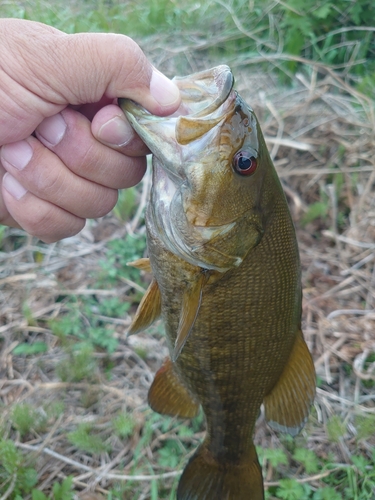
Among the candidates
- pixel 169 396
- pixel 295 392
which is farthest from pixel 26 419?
pixel 295 392

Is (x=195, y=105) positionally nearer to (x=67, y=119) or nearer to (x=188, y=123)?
(x=188, y=123)

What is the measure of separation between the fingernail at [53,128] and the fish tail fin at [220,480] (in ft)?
4.61

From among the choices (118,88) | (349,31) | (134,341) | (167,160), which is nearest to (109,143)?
(118,88)

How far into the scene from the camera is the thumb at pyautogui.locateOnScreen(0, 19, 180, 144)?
1382 mm

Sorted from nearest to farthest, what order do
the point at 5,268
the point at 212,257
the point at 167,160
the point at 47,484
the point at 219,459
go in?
the point at 167,160 → the point at 212,257 → the point at 219,459 → the point at 47,484 → the point at 5,268

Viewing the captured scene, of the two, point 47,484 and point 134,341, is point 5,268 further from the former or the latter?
point 47,484

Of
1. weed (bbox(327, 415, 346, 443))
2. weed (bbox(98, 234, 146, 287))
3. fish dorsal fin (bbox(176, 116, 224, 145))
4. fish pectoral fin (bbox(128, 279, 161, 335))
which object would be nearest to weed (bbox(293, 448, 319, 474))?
weed (bbox(327, 415, 346, 443))

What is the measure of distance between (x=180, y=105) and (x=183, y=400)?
4.06ft

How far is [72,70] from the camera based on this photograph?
1387 millimetres

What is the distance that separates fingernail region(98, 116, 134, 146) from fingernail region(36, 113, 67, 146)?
161 mm

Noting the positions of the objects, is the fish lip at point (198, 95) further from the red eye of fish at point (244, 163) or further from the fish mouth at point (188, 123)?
the red eye of fish at point (244, 163)

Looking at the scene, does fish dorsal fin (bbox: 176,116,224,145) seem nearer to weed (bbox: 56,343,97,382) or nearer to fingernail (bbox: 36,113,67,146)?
fingernail (bbox: 36,113,67,146)

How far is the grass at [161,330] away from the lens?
88.6 inches

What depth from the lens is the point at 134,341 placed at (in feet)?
9.12
